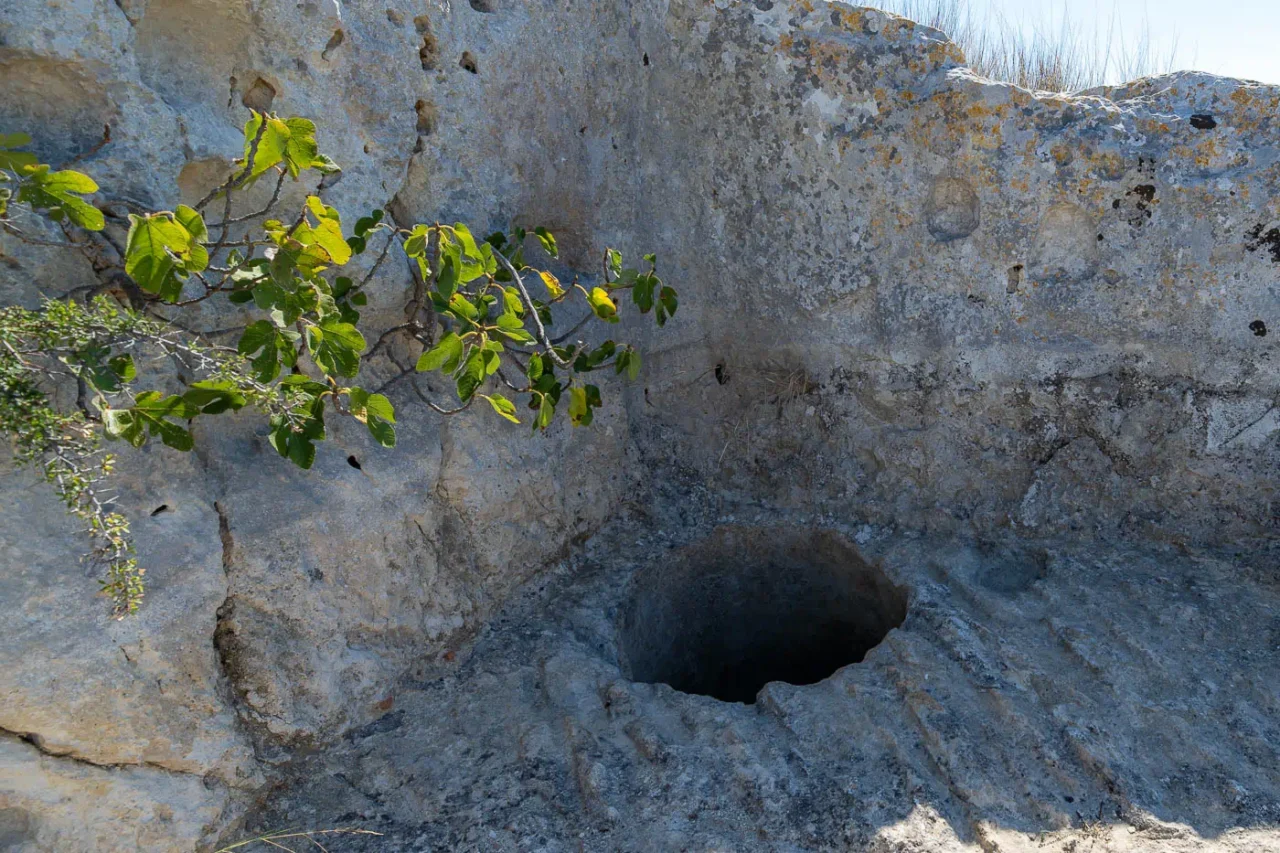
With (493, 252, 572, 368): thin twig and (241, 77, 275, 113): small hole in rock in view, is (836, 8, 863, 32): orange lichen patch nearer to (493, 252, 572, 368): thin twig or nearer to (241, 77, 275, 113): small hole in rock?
(493, 252, 572, 368): thin twig

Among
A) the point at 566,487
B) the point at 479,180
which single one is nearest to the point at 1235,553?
the point at 566,487

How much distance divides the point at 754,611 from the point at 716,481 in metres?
0.46

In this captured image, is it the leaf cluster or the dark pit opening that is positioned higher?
the leaf cluster

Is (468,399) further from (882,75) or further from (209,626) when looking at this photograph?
(882,75)

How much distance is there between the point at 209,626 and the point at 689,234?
1797 mm

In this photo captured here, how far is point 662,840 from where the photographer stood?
6.11 feet

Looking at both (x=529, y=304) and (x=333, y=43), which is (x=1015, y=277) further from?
(x=333, y=43)

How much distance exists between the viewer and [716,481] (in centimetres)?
312

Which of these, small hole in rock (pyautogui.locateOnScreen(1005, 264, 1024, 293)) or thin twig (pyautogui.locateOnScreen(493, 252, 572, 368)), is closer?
thin twig (pyautogui.locateOnScreen(493, 252, 572, 368))

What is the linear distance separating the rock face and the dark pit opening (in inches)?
1.4

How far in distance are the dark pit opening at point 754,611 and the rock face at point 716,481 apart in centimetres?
4

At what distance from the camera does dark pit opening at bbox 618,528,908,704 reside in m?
2.84

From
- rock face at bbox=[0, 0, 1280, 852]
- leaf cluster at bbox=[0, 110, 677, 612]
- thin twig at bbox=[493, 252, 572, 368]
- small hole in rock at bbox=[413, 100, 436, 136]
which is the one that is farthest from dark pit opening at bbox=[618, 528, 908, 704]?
small hole in rock at bbox=[413, 100, 436, 136]

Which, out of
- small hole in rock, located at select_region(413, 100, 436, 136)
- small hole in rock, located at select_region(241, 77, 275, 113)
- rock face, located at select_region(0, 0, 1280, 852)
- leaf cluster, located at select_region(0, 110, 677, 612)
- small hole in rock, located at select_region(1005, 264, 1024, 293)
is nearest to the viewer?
leaf cluster, located at select_region(0, 110, 677, 612)
